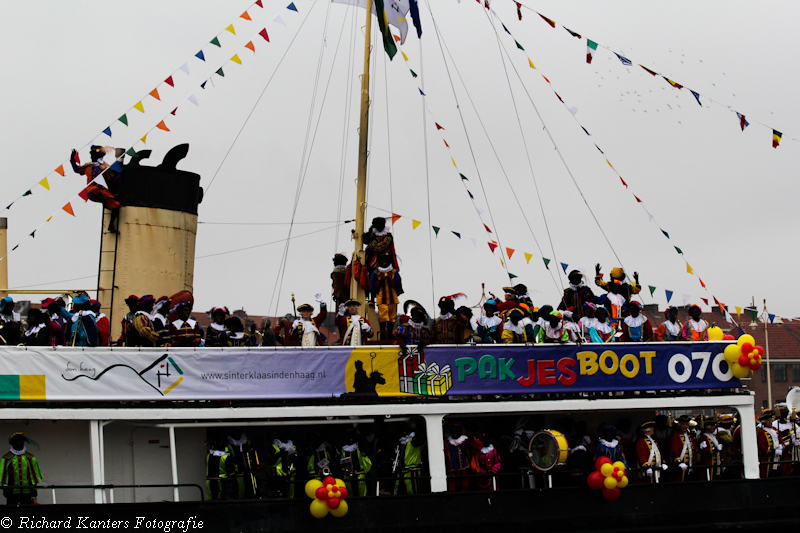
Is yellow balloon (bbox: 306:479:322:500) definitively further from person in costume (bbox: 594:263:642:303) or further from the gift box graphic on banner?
person in costume (bbox: 594:263:642:303)

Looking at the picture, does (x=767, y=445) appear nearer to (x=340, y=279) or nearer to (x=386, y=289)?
(x=386, y=289)

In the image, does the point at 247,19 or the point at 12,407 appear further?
the point at 247,19

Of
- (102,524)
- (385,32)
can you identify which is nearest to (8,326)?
(102,524)

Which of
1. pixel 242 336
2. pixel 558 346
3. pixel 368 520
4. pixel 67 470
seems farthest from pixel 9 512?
pixel 558 346

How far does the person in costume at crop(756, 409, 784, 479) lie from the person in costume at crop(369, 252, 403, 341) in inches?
232

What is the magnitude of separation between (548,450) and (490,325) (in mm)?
2125

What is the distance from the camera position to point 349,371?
432 inches

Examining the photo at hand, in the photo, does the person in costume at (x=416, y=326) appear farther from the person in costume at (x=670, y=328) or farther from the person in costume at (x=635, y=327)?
the person in costume at (x=670, y=328)

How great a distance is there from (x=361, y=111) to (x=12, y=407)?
22.0 ft

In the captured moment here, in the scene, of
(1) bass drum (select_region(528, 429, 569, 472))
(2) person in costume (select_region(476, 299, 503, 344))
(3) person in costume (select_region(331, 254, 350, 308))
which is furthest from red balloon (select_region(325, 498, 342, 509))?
(3) person in costume (select_region(331, 254, 350, 308))

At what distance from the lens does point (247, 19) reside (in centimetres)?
1320

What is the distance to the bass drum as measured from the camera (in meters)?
10.8

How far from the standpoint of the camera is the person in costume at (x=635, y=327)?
1298 cm

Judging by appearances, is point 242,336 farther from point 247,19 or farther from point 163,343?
point 247,19
